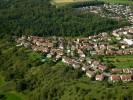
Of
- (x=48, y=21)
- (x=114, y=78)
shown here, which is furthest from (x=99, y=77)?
(x=48, y=21)

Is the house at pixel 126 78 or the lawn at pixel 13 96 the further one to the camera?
the house at pixel 126 78

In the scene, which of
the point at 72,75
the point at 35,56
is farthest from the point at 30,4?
the point at 72,75

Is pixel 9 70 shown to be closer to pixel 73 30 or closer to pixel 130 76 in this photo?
pixel 130 76

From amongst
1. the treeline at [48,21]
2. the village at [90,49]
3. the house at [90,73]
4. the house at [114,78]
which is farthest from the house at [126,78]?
the treeline at [48,21]

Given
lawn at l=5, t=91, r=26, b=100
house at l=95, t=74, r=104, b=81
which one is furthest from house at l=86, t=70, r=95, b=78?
lawn at l=5, t=91, r=26, b=100

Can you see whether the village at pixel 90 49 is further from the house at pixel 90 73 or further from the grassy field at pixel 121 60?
the grassy field at pixel 121 60
